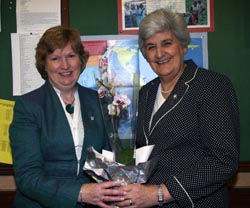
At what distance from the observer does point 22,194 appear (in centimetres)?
164

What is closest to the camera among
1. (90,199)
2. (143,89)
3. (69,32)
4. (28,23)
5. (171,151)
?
(90,199)

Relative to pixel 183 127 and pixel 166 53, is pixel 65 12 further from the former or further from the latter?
pixel 183 127

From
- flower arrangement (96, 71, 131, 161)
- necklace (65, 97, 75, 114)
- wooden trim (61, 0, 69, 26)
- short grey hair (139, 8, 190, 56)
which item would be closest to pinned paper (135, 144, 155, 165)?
flower arrangement (96, 71, 131, 161)

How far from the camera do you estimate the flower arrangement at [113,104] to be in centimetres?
146

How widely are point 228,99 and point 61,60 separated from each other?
77 cm

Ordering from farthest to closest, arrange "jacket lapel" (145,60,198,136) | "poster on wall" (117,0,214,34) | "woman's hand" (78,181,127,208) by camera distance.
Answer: "poster on wall" (117,0,214,34) < "jacket lapel" (145,60,198,136) < "woman's hand" (78,181,127,208)

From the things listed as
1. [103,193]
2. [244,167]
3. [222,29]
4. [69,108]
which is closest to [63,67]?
[69,108]

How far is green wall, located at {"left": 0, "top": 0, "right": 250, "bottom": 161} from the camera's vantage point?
214 centimetres

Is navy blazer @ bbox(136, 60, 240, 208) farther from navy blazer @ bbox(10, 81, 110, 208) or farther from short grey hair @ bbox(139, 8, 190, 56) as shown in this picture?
navy blazer @ bbox(10, 81, 110, 208)

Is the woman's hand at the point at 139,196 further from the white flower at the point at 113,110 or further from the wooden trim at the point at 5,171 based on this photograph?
the wooden trim at the point at 5,171

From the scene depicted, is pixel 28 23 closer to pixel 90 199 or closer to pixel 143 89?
pixel 143 89

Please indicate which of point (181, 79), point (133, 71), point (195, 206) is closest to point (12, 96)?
point (133, 71)

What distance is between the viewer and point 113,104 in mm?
1461

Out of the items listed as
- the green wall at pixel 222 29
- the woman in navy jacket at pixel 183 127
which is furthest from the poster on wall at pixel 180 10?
the woman in navy jacket at pixel 183 127
